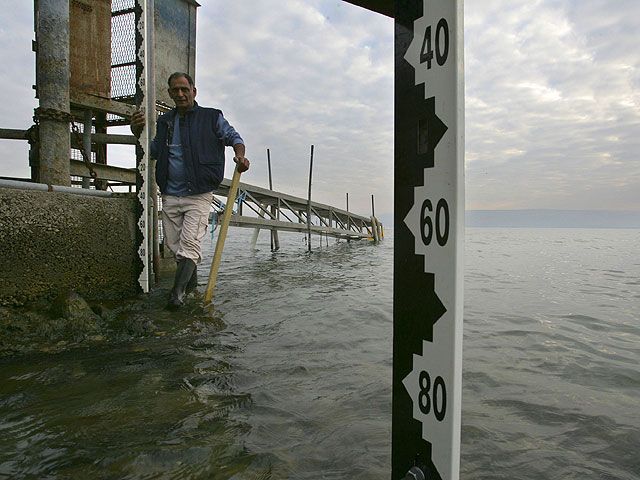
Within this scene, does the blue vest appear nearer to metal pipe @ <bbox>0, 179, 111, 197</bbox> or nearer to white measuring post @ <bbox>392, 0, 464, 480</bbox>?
metal pipe @ <bbox>0, 179, 111, 197</bbox>

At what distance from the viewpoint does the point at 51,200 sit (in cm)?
374

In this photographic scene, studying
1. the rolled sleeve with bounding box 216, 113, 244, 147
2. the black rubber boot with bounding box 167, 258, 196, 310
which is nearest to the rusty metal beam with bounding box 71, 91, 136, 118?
the rolled sleeve with bounding box 216, 113, 244, 147

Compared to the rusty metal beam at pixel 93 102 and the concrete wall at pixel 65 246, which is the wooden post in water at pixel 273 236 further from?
the concrete wall at pixel 65 246

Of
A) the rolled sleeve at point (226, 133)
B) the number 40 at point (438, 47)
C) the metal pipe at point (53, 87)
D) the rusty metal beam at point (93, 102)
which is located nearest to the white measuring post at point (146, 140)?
the metal pipe at point (53, 87)

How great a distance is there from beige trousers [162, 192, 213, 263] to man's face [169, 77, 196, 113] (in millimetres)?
977

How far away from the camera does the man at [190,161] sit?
443 cm

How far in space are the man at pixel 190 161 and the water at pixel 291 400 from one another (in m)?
0.74

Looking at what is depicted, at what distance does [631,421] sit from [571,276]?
740 cm

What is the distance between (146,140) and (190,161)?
31.8 inches

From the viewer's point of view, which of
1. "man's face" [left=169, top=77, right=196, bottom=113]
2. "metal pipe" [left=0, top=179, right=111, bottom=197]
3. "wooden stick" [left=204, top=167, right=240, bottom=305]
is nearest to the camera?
"metal pipe" [left=0, top=179, right=111, bottom=197]

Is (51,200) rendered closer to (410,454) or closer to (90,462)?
(90,462)

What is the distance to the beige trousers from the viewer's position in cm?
448

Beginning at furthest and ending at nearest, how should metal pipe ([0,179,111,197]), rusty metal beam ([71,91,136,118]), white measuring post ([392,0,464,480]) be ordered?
rusty metal beam ([71,91,136,118]) → metal pipe ([0,179,111,197]) → white measuring post ([392,0,464,480])

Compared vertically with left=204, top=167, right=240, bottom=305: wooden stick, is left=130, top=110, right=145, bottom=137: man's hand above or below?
above
